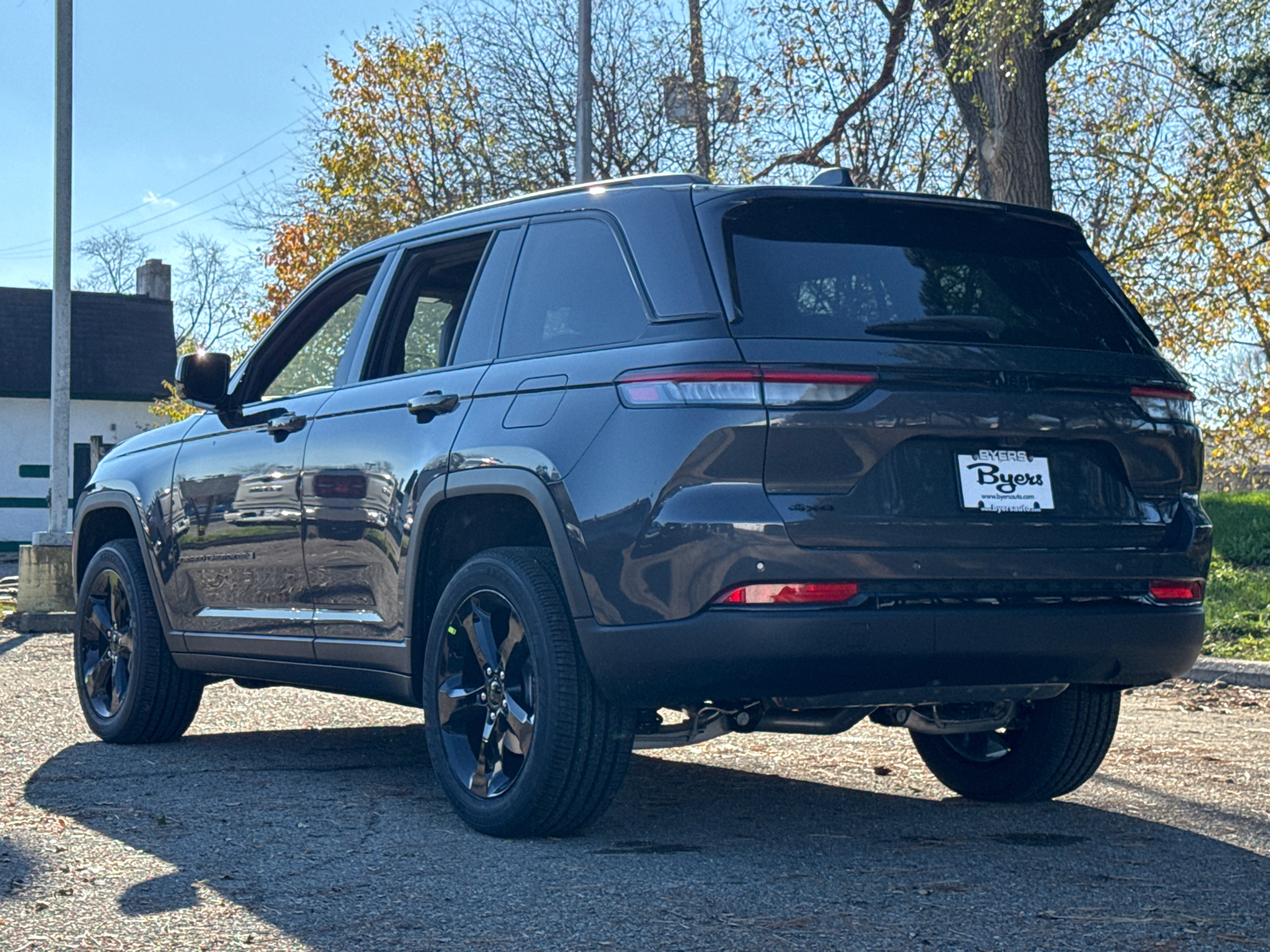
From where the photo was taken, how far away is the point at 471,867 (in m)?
4.37

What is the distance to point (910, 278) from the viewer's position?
4.61 m

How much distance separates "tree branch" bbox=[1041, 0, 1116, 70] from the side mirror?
31.5ft

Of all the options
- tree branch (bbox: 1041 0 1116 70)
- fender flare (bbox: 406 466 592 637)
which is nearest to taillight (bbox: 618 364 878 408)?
fender flare (bbox: 406 466 592 637)

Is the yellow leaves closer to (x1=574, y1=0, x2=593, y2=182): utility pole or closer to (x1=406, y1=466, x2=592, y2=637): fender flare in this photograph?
(x1=574, y1=0, x2=593, y2=182): utility pole

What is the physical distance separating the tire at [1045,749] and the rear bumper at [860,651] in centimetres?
70

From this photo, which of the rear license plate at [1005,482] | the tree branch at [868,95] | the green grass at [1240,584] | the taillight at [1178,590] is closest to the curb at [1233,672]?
the green grass at [1240,584]

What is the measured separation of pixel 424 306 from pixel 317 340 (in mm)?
822

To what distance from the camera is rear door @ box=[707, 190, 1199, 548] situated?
424cm

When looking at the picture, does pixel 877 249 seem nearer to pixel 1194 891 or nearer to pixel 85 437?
pixel 1194 891

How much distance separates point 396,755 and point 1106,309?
10.9ft

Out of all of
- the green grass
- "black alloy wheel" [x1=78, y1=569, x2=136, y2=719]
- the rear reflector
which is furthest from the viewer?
the green grass

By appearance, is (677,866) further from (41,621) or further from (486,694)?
(41,621)

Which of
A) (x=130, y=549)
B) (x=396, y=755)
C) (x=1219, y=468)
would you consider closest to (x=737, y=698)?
(x=396, y=755)

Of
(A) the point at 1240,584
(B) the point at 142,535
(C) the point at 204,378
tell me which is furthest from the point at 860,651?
(A) the point at 1240,584
